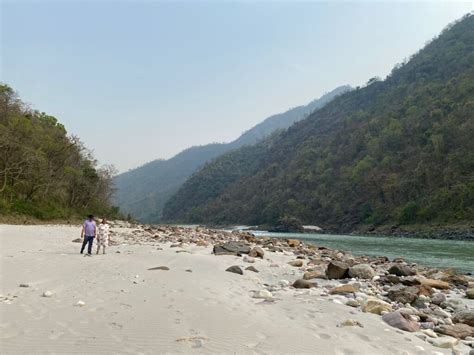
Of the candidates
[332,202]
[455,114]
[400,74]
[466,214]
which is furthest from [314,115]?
[466,214]

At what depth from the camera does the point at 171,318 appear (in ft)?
19.6

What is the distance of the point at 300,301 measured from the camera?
7875 mm

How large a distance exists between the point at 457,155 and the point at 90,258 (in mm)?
71843

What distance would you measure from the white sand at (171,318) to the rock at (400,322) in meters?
0.21

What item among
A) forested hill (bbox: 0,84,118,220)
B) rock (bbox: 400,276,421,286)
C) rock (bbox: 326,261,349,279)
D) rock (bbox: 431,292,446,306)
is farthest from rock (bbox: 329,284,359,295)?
forested hill (bbox: 0,84,118,220)

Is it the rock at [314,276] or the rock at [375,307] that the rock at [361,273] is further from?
the rock at [375,307]

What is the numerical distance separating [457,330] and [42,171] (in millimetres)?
40419

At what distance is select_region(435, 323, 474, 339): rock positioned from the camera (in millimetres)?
6348

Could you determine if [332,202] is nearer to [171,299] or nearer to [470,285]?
[470,285]

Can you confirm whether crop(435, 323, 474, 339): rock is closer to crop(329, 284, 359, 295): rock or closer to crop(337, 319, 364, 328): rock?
crop(337, 319, 364, 328): rock

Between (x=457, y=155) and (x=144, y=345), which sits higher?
(x=457, y=155)

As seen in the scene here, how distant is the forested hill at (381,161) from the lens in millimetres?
70500

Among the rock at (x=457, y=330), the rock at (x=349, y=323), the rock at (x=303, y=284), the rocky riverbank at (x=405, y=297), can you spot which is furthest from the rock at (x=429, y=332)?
the rock at (x=303, y=284)

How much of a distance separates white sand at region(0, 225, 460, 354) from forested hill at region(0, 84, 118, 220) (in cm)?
2851
